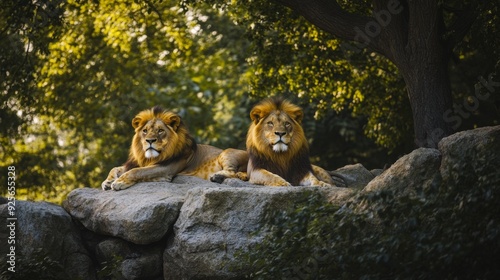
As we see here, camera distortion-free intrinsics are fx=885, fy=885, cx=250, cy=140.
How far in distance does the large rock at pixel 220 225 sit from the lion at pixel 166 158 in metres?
1.71

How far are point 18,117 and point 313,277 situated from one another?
15728 millimetres

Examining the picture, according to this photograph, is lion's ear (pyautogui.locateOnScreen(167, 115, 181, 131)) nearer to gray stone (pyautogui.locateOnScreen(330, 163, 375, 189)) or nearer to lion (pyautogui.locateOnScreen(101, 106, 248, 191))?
lion (pyautogui.locateOnScreen(101, 106, 248, 191))

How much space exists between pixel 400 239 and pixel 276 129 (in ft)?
15.0

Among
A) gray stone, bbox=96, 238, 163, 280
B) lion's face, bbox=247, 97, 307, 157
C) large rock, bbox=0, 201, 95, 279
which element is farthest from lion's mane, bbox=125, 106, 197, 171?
gray stone, bbox=96, 238, 163, 280

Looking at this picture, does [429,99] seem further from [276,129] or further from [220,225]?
[220,225]

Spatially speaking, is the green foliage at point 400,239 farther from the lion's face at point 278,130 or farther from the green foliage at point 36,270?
the lion's face at point 278,130

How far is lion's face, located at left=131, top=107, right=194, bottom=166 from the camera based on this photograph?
38.2 ft

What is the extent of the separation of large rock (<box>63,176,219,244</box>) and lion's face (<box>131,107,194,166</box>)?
1.46 ft

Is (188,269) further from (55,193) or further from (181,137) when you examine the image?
(55,193)

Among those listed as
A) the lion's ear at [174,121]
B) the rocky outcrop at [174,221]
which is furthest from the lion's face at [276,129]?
the lion's ear at [174,121]

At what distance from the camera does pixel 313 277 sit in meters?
7.50

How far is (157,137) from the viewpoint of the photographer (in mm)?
11672

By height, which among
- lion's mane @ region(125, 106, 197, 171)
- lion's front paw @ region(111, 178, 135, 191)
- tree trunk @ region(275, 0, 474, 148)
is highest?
tree trunk @ region(275, 0, 474, 148)

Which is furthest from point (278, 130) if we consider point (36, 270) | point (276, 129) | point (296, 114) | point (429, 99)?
point (36, 270)
